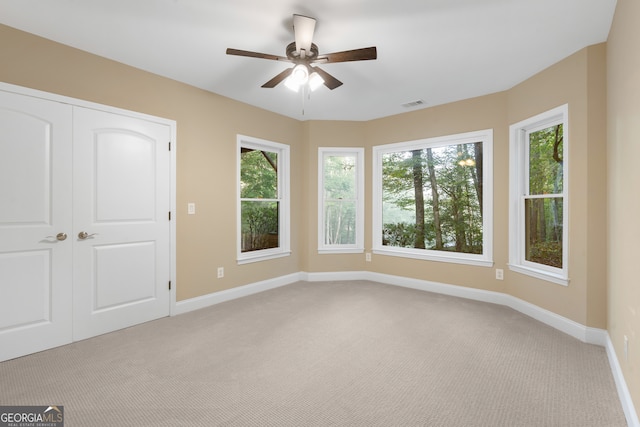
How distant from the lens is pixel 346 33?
254 centimetres

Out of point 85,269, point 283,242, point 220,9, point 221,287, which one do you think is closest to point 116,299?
point 85,269

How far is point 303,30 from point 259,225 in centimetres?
288

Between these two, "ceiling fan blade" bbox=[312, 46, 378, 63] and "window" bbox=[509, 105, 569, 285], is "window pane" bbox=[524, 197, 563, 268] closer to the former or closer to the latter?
"window" bbox=[509, 105, 569, 285]

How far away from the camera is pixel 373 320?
3.30 meters

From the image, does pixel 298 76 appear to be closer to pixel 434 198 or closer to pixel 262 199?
pixel 262 199

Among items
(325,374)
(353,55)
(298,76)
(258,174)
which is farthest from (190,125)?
(325,374)

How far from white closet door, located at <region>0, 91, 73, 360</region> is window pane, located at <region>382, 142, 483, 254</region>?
4.00 meters

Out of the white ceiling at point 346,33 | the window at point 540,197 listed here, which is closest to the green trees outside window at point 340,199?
the white ceiling at point 346,33

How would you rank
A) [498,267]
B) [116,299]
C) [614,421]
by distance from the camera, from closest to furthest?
[614,421] < [116,299] < [498,267]

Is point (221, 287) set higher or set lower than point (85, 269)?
lower

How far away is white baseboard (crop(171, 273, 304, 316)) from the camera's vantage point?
3564mm

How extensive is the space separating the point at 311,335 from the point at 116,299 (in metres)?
1.94

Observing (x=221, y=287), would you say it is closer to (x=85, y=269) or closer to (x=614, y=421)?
(x=85, y=269)

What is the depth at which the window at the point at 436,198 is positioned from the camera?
409 centimetres
